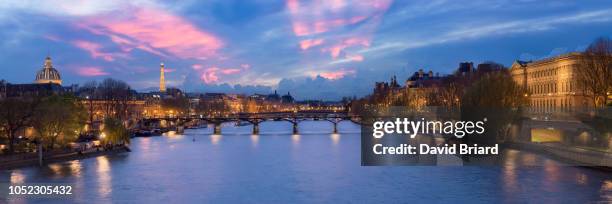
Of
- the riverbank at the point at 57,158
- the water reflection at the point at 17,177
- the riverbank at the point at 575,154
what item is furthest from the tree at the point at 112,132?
the riverbank at the point at 575,154

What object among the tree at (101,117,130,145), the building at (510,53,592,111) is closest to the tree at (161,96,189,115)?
the building at (510,53,592,111)

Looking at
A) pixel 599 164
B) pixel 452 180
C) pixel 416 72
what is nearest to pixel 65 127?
pixel 452 180

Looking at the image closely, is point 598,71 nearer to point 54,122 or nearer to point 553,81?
point 553,81

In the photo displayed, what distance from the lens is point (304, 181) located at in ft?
102

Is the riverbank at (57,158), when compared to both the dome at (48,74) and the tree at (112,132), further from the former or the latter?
the dome at (48,74)

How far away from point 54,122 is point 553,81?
42580 millimetres

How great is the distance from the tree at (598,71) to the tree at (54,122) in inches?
1230

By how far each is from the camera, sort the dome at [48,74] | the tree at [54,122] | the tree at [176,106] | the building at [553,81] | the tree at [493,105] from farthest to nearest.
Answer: the tree at [176,106] → the dome at [48,74] → the building at [553,81] → the tree at [493,105] → the tree at [54,122]

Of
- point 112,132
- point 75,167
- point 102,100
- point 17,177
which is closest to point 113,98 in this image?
point 102,100

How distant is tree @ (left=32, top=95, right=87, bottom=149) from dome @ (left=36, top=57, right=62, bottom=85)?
8871 centimetres

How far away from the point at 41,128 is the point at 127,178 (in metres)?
11.2

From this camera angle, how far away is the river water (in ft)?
86.0

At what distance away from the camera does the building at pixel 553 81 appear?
2245 inches

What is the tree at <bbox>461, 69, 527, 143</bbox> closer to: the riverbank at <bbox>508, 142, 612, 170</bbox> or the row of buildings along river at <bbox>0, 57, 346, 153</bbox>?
the riverbank at <bbox>508, 142, 612, 170</bbox>
